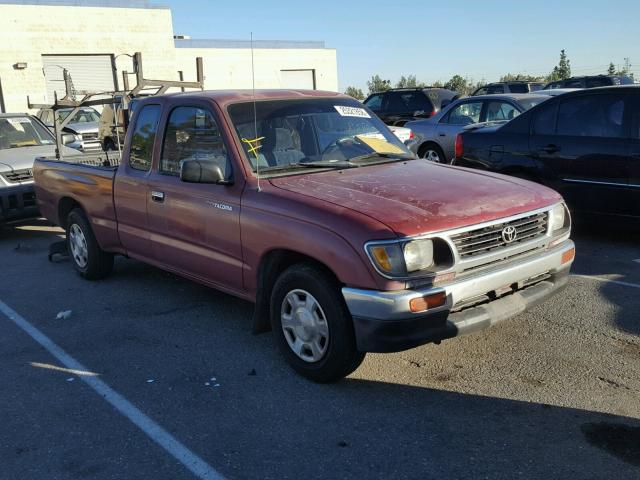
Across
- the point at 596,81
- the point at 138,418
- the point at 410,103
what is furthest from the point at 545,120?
the point at 596,81

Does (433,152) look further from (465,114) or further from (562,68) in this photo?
(562,68)

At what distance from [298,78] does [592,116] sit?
4044 centimetres

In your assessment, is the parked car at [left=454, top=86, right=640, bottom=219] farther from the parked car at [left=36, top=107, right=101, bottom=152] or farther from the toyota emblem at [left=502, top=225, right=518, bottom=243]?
the parked car at [left=36, top=107, right=101, bottom=152]

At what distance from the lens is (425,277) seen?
11.7 feet

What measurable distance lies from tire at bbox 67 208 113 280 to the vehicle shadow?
4.67 meters

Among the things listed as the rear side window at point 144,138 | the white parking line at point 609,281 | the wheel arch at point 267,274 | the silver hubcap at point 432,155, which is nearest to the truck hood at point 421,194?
the wheel arch at point 267,274

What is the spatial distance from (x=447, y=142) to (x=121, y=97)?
6482 millimetres

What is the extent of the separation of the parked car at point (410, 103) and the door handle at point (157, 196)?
12.7 m

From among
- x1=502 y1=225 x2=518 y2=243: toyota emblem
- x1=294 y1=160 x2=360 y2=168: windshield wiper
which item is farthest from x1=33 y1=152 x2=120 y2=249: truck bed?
x1=502 y1=225 x2=518 y2=243: toyota emblem

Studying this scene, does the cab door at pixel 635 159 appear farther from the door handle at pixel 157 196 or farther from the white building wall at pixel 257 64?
the white building wall at pixel 257 64

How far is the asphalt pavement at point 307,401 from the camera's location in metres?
3.22

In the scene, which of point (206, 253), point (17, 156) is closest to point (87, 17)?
point (17, 156)

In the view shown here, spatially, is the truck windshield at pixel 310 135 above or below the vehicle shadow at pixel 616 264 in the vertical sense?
above

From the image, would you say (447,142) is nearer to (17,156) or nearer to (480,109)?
(480,109)
